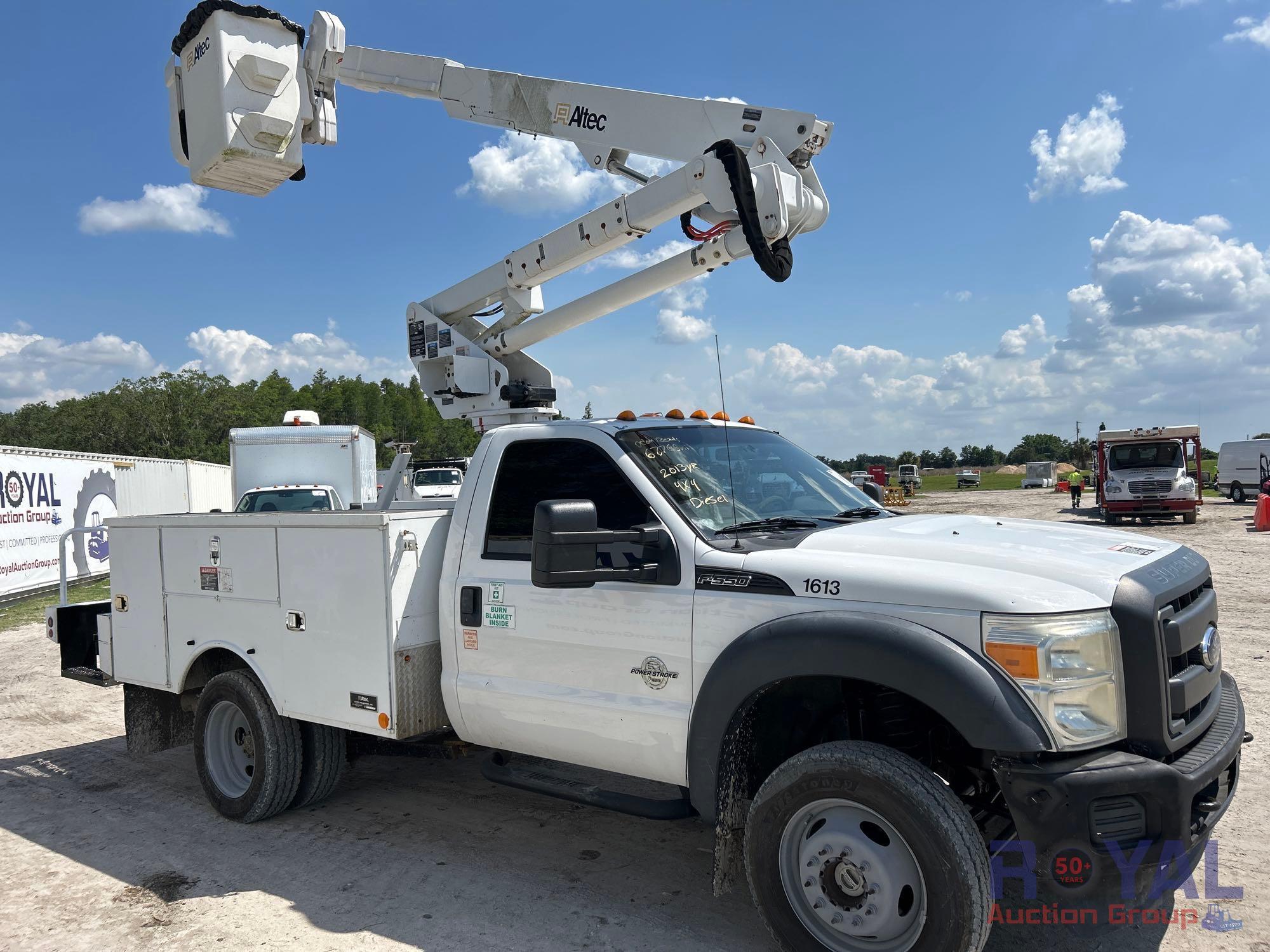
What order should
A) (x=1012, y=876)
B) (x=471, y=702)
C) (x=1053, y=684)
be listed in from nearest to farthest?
(x=1053, y=684) → (x=1012, y=876) → (x=471, y=702)

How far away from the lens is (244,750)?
5.37 metres

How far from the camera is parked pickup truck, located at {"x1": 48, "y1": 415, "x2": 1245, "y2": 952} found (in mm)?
2941

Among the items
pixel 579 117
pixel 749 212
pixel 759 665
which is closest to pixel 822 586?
pixel 759 665

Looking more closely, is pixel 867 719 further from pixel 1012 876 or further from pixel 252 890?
pixel 252 890

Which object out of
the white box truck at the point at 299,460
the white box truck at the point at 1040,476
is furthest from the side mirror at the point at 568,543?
the white box truck at the point at 1040,476

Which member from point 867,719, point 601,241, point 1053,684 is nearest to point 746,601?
point 867,719

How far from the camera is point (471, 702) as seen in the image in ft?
14.1

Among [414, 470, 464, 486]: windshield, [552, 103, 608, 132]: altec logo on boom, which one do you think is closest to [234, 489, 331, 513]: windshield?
[414, 470, 464, 486]: windshield

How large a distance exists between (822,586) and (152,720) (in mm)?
4747

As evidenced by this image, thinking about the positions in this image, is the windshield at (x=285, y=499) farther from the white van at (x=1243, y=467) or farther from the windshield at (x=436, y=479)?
the white van at (x=1243, y=467)

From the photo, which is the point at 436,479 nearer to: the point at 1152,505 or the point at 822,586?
the point at 822,586

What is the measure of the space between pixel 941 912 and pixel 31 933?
373 centimetres

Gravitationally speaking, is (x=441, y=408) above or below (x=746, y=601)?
above

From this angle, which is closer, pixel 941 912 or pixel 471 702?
pixel 941 912
